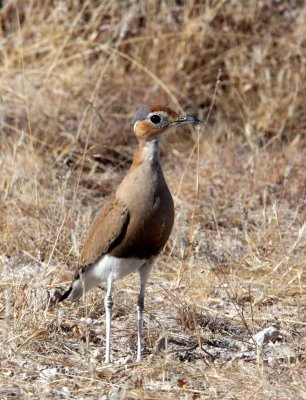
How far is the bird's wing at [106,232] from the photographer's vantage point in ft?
15.2

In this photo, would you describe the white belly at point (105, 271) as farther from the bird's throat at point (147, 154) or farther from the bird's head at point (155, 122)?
the bird's head at point (155, 122)

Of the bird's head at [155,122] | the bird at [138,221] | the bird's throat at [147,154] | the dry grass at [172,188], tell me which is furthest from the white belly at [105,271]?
the bird's head at [155,122]

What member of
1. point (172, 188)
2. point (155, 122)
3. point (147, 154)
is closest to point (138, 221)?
point (147, 154)

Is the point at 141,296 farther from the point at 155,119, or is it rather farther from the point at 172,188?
the point at 172,188

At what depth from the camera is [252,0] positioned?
8742 mm

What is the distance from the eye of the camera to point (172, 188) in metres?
7.30

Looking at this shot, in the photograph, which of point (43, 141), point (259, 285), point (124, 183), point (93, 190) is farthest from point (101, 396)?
point (43, 141)

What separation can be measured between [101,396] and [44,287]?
3.88 ft

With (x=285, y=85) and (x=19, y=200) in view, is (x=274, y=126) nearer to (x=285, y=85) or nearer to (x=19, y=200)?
(x=285, y=85)

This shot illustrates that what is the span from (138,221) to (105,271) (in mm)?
373

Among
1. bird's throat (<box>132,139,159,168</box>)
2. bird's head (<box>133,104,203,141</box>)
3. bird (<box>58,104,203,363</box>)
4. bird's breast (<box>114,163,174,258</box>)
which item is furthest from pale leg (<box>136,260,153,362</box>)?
bird's head (<box>133,104,203,141</box>)

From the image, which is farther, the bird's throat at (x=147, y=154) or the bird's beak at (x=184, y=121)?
the bird's beak at (x=184, y=121)

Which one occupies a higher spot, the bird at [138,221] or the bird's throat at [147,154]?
the bird's throat at [147,154]

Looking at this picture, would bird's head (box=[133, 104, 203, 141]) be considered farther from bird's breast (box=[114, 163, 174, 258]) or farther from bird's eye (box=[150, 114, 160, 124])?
bird's breast (box=[114, 163, 174, 258])
